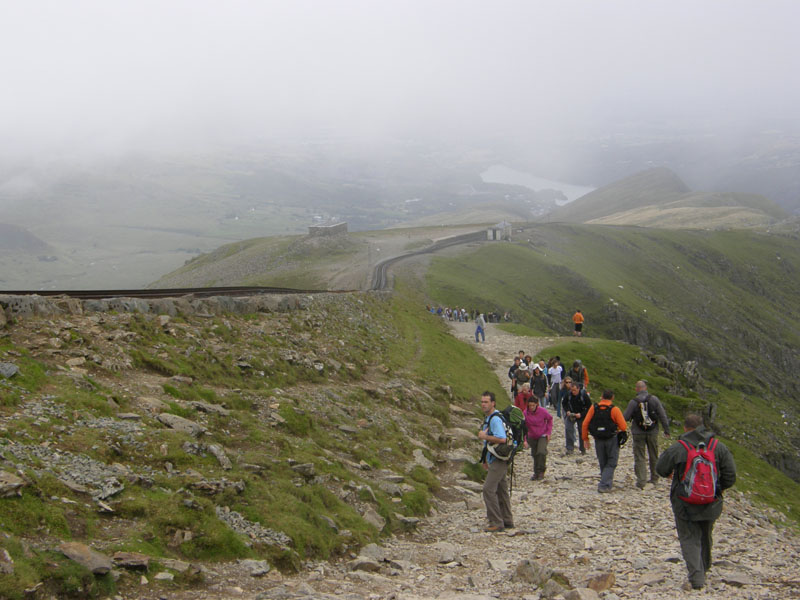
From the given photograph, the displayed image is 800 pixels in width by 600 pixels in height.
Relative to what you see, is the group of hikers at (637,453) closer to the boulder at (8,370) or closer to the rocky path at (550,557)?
the rocky path at (550,557)

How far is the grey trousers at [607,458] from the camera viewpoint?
62.1 ft

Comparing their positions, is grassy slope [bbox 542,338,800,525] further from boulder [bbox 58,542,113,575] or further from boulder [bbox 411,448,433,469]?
boulder [bbox 58,542,113,575]

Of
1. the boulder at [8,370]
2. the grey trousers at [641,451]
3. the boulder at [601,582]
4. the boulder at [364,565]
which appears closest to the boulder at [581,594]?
the boulder at [601,582]

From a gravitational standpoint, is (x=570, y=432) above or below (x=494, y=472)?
below

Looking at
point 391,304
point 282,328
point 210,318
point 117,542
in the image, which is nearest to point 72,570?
point 117,542

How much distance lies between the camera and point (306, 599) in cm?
987

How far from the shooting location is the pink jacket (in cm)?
1933

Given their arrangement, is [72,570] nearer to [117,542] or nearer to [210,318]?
[117,542]

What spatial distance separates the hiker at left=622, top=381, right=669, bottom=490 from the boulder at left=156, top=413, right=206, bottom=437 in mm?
12343

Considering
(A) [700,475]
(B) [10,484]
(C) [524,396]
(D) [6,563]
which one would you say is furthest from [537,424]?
(D) [6,563]

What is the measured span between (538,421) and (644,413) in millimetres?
3285

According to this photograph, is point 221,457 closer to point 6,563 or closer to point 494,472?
point 6,563

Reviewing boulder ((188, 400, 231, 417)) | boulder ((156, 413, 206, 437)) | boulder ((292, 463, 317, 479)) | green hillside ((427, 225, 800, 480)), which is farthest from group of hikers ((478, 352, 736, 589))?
green hillside ((427, 225, 800, 480))

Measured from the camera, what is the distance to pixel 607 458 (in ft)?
62.6
